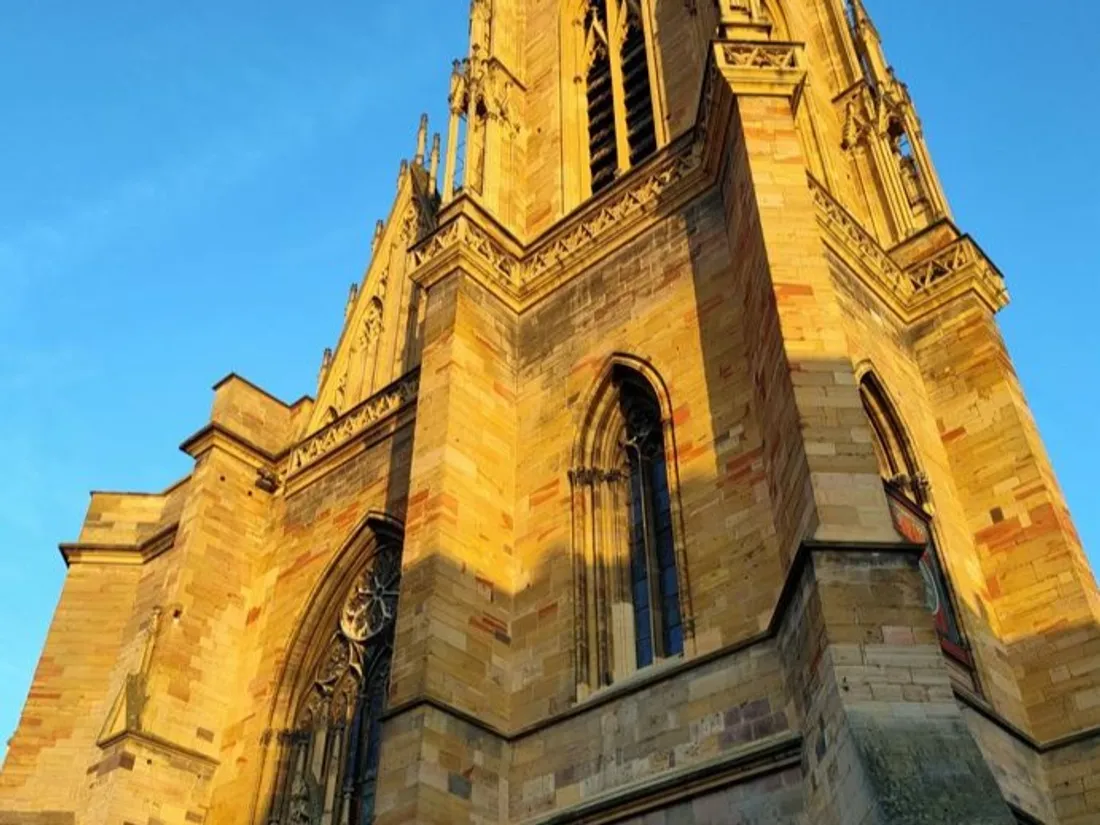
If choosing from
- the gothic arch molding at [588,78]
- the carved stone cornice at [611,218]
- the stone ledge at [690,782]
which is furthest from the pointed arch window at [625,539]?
the gothic arch molding at [588,78]

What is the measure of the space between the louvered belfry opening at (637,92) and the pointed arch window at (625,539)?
14.4 ft

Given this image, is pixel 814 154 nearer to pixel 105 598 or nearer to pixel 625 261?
pixel 625 261

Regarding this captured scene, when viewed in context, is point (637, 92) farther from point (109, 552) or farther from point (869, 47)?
point (109, 552)

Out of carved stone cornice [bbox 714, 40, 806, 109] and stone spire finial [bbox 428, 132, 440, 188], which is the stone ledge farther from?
stone spire finial [bbox 428, 132, 440, 188]

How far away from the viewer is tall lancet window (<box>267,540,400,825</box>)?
12.5m

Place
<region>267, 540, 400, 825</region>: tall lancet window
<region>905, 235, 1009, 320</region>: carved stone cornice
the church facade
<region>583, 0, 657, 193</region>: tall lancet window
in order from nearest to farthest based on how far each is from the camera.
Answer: the church facade
<region>267, 540, 400, 825</region>: tall lancet window
<region>905, 235, 1009, 320</region>: carved stone cornice
<region>583, 0, 657, 193</region>: tall lancet window

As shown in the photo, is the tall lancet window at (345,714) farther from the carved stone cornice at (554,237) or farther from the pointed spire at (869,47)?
the pointed spire at (869,47)

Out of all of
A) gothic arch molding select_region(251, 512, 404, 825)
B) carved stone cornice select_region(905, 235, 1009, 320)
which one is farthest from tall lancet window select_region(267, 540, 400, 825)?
carved stone cornice select_region(905, 235, 1009, 320)

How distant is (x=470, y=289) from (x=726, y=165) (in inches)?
139

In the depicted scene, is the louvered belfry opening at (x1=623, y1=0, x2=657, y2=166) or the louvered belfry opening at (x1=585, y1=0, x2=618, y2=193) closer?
the louvered belfry opening at (x1=623, y1=0, x2=657, y2=166)

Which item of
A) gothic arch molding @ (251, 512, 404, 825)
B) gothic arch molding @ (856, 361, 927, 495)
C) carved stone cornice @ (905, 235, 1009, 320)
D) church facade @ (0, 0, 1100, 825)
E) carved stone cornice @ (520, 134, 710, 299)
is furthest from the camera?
carved stone cornice @ (520, 134, 710, 299)

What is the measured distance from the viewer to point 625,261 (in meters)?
13.1

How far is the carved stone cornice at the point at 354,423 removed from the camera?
49.9 ft

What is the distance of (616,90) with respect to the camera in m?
16.4
